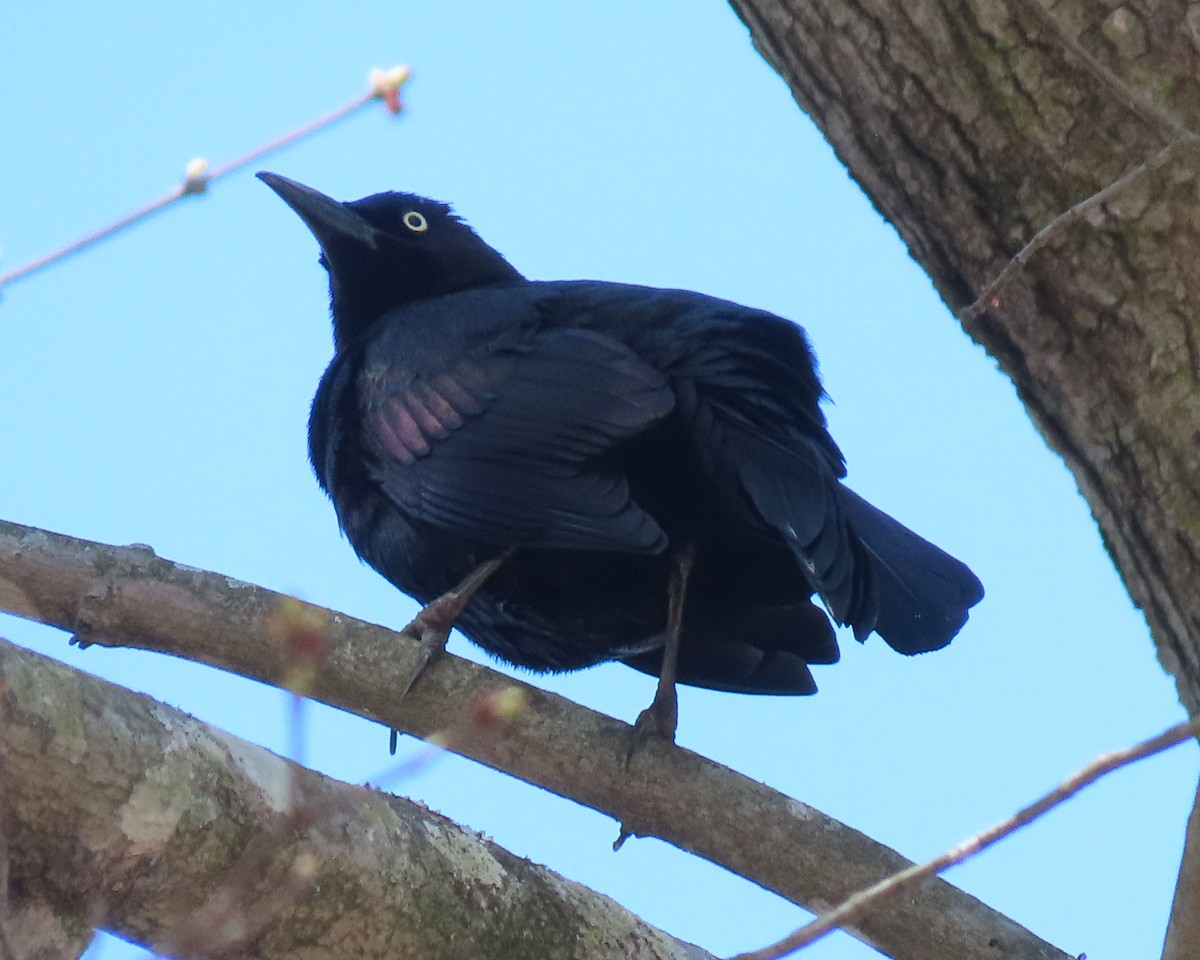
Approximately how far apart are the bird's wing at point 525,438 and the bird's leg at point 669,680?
343 millimetres

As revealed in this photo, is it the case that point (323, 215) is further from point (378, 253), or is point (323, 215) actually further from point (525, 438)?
point (525, 438)

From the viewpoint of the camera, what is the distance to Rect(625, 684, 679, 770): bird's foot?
132 inches

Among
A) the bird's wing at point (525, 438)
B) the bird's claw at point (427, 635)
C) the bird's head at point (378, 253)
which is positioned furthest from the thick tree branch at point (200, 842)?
the bird's head at point (378, 253)

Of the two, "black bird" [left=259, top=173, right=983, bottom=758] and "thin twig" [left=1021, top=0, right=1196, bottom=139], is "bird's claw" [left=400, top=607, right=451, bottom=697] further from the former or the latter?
"thin twig" [left=1021, top=0, right=1196, bottom=139]

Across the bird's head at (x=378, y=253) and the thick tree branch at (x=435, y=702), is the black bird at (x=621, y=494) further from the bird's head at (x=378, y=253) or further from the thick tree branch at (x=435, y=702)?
the bird's head at (x=378, y=253)

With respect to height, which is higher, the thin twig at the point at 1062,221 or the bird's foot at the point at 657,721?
the thin twig at the point at 1062,221

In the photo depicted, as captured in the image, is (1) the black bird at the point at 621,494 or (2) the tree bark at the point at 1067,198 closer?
(2) the tree bark at the point at 1067,198

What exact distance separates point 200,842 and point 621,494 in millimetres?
1477

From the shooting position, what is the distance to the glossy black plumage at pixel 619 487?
3.87 m

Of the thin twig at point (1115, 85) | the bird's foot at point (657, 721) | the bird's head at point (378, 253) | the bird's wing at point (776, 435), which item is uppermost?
the bird's head at point (378, 253)

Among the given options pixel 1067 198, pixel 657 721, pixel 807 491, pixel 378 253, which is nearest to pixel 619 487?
pixel 807 491

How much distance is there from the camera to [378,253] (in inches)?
216

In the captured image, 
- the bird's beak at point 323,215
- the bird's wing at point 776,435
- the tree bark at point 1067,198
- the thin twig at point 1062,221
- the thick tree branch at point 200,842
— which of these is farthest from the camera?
the bird's beak at point 323,215

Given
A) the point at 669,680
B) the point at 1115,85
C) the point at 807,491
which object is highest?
the point at 1115,85
